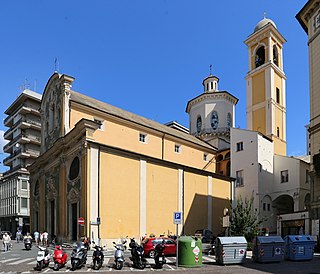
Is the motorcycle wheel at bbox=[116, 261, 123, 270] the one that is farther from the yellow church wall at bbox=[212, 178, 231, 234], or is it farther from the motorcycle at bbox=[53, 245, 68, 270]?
the yellow church wall at bbox=[212, 178, 231, 234]

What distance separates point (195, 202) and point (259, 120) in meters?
15.5

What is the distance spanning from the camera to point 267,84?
4741 cm

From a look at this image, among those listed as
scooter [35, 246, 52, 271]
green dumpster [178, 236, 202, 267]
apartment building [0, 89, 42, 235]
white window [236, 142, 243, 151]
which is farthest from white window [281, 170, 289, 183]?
apartment building [0, 89, 42, 235]

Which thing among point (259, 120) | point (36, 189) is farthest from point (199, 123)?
point (36, 189)

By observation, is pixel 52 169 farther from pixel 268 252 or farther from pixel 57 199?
pixel 268 252

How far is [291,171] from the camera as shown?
41.1m

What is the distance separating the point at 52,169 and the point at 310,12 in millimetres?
27889

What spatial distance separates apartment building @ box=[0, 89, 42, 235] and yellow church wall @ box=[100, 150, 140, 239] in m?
37.4

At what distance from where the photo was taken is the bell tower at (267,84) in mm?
47000

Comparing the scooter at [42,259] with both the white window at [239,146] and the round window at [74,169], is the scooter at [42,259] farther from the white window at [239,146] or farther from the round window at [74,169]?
the white window at [239,146]

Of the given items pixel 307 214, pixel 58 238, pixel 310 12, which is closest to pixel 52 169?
pixel 58 238

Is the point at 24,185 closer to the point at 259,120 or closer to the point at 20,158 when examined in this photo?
the point at 20,158

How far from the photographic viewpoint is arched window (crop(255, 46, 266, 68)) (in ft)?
163

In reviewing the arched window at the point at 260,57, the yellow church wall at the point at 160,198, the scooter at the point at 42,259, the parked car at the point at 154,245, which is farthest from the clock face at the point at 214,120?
the scooter at the point at 42,259
